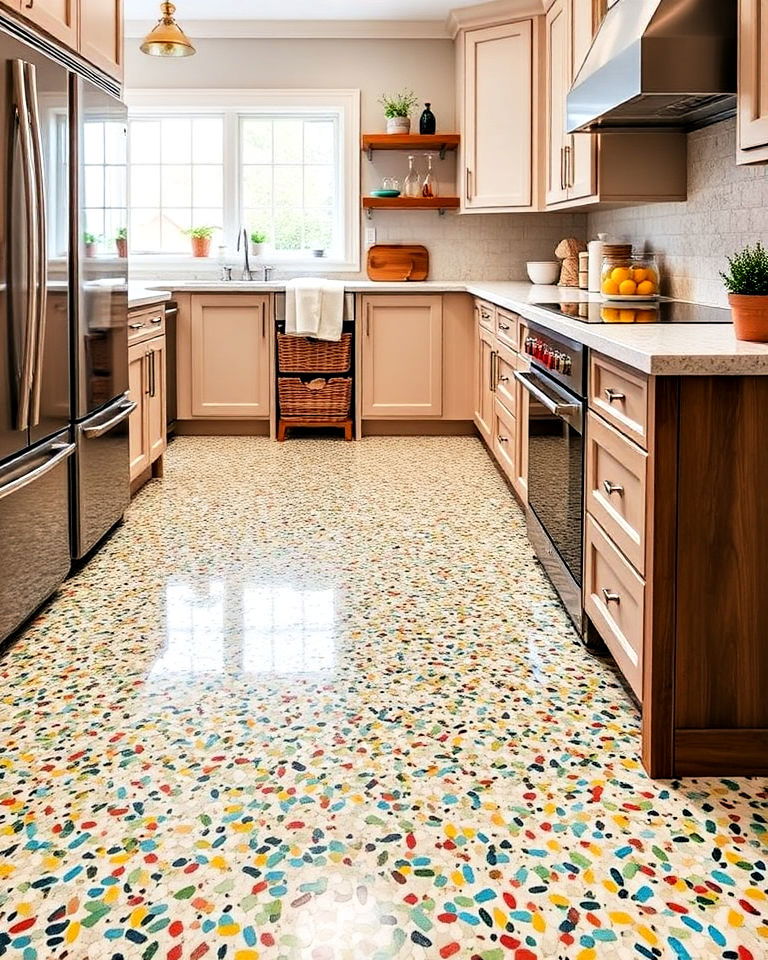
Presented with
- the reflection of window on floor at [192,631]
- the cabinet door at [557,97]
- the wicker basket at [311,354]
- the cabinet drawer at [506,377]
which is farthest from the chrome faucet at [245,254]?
the reflection of window on floor at [192,631]

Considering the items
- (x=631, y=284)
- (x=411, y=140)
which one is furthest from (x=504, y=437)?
(x=411, y=140)

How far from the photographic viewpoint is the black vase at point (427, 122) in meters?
6.27

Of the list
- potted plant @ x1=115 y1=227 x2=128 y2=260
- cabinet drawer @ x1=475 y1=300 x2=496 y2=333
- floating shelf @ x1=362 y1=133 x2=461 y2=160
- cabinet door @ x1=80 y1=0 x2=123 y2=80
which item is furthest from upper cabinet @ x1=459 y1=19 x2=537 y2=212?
potted plant @ x1=115 y1=227 x2=128 y2=260

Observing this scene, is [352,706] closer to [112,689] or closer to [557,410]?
[112,689]

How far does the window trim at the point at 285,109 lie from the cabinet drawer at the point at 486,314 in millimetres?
1288

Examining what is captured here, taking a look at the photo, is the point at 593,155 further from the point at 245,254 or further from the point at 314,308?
the point at 245,254

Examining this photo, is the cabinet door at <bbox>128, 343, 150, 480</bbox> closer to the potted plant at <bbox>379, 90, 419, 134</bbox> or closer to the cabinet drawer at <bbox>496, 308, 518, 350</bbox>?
the cabinet drawer at <bbox>496, 308, 518, 350</bbox>

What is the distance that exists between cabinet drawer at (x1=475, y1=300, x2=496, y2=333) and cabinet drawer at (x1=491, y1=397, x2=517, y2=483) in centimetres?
43

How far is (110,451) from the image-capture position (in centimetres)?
363

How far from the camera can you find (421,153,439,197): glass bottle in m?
6.41

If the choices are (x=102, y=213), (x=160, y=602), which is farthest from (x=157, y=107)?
(x=160, y=602)

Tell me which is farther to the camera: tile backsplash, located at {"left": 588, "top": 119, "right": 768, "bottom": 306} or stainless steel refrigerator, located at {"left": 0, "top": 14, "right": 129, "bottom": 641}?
tile backsplash, located at {"left": 588, "top": 119, "right": 768, "bottom": 306}

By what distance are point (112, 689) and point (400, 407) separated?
396 cm

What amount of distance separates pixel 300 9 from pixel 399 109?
83cm
